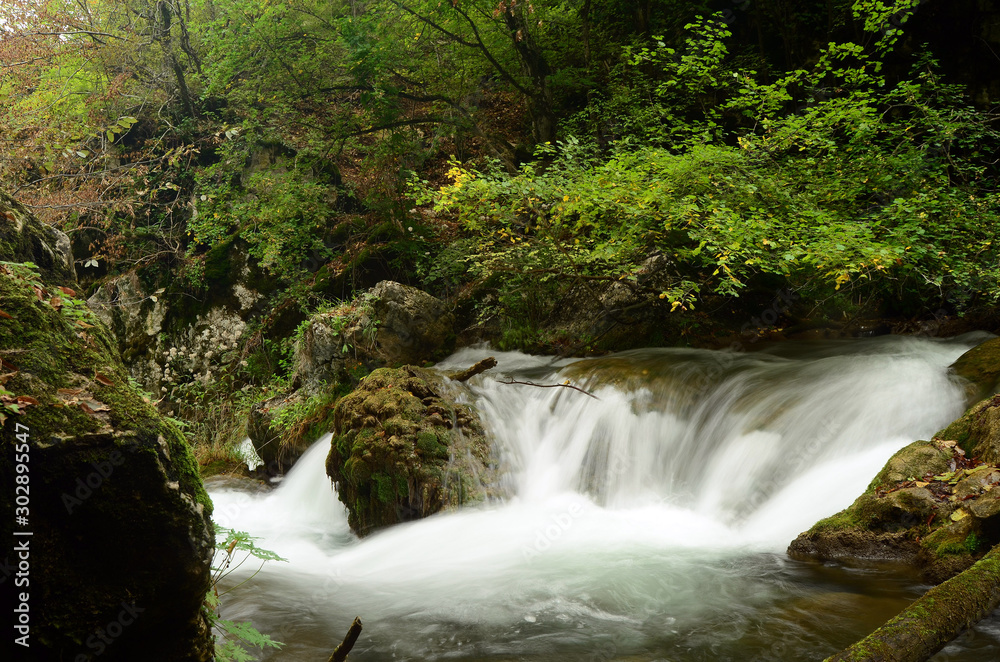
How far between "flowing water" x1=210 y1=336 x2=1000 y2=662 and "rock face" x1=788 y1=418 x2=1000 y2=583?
8.3 inches

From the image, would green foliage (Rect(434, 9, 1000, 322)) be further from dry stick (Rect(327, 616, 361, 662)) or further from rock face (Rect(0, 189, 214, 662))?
rock face (Rect(0, 189, 214, 662))

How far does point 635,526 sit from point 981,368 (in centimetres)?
329

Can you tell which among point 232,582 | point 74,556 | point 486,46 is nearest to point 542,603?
point 232,582

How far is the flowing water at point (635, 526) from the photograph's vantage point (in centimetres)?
348

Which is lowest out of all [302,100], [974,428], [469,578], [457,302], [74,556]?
[469,578]

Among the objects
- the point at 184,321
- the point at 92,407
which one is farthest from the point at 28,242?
the point at 184,321

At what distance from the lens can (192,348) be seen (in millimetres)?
11797

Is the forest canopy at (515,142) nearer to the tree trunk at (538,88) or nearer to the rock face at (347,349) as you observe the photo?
the tree trunk at (538,88)

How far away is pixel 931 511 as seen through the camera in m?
3.91

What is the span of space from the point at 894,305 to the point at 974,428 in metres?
4.92

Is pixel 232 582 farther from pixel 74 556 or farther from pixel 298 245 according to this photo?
pixel 298 245

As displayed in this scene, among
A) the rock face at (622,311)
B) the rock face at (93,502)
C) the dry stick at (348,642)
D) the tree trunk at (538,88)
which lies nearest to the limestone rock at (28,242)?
the rock face at (93,502)

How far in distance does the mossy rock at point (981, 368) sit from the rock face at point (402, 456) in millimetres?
4357

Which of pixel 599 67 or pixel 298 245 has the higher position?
pixel 599 67
